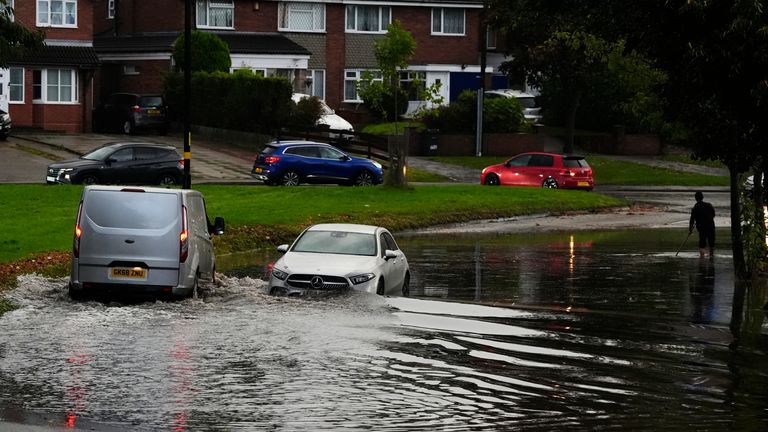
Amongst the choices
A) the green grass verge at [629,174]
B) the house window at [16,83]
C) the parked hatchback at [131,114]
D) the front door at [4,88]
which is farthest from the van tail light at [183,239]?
the house window at [16,83]

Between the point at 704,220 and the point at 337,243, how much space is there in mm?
12744

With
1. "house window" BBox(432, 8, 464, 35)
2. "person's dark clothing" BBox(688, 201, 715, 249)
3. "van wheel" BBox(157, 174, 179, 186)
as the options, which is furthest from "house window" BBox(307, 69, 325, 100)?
"person's dark clothing" BBox(688, 201, 715, 249)

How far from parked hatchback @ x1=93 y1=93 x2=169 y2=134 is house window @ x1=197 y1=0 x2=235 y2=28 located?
274 inches

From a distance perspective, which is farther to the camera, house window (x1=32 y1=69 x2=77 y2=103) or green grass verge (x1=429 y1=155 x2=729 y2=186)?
house window (x1=32 y1=69 x2=77 y2=103)

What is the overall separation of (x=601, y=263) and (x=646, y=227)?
1033 cm

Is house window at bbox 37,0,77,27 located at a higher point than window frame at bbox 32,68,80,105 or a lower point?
higher

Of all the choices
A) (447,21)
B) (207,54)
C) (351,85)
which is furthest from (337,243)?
(447,21)

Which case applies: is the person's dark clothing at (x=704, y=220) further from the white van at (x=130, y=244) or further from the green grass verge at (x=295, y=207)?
the white van at (x=130, y=244)

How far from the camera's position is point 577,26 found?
85.9 feet

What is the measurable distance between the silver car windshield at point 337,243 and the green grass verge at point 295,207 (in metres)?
5.73

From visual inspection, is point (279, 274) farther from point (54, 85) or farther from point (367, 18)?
point (367, 18)

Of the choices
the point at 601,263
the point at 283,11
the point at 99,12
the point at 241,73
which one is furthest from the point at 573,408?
the point at 99,12

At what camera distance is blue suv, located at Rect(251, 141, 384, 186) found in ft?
148

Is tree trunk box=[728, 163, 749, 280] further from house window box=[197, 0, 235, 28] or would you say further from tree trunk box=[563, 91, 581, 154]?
house window box=[197, 0, 235, 28]
